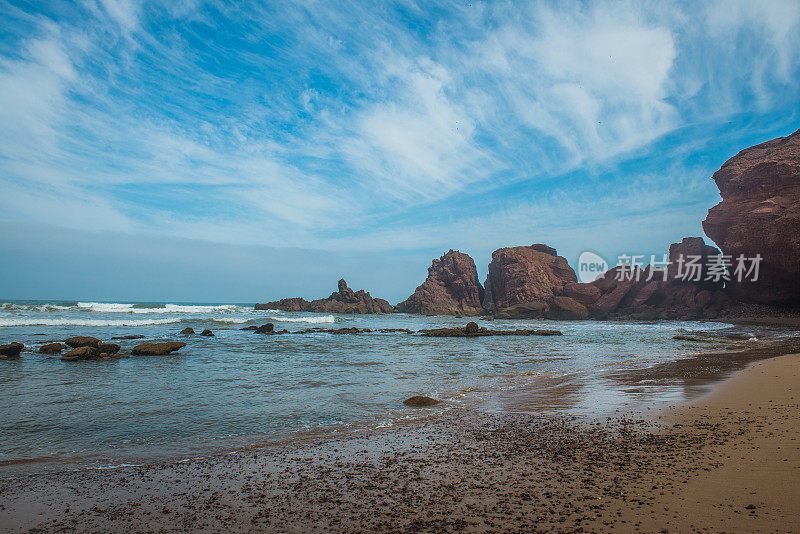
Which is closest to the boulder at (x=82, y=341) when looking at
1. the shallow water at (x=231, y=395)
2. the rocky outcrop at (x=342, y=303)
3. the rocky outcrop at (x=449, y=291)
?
the shallow water at (x=231, y=395)

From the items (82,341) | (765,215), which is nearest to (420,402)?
(82,341)

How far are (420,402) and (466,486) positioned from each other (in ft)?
16.1

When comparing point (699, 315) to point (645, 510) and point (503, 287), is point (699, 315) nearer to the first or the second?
point (503, 287)

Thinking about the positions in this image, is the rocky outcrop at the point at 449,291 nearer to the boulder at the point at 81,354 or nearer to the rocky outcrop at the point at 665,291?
the rocky outcrop at the point at 665,291

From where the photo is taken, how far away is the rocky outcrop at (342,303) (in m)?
94.4

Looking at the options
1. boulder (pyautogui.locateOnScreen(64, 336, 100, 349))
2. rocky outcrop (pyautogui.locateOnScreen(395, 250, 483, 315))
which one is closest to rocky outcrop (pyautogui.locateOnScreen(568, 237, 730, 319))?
rocky outcrop (pyautogui.locateOnScreen(395, 250, 483, 315))

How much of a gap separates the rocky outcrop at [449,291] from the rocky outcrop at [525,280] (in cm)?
410

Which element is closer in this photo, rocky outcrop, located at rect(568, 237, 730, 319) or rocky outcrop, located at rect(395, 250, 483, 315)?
rocky outcrop, located at rect(568, 237, 730, 319)

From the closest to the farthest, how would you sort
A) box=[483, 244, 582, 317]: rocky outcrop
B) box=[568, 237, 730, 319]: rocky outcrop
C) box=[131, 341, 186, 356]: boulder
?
1. box=[131, 341, 186, 356]: boulder
2. box=[568, 237, 730, 319]: rocky outcrop
3. box=[483, 244, 582, 317]: rocky outcrop

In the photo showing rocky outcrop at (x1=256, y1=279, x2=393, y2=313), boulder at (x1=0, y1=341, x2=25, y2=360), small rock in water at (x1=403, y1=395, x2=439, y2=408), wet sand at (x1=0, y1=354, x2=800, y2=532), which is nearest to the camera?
wet sand at (x1=0, y1=354, x2=800, y2=532)

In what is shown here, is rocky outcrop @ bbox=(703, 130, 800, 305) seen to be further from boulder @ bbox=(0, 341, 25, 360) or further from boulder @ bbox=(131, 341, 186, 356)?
boulder @ bbox=(0, 341, 25, 360)

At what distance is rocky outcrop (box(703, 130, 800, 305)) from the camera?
127 ft

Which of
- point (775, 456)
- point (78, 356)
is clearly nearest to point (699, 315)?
point (775, 456)

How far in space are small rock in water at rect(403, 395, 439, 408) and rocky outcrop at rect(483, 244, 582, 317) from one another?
2771 inches
